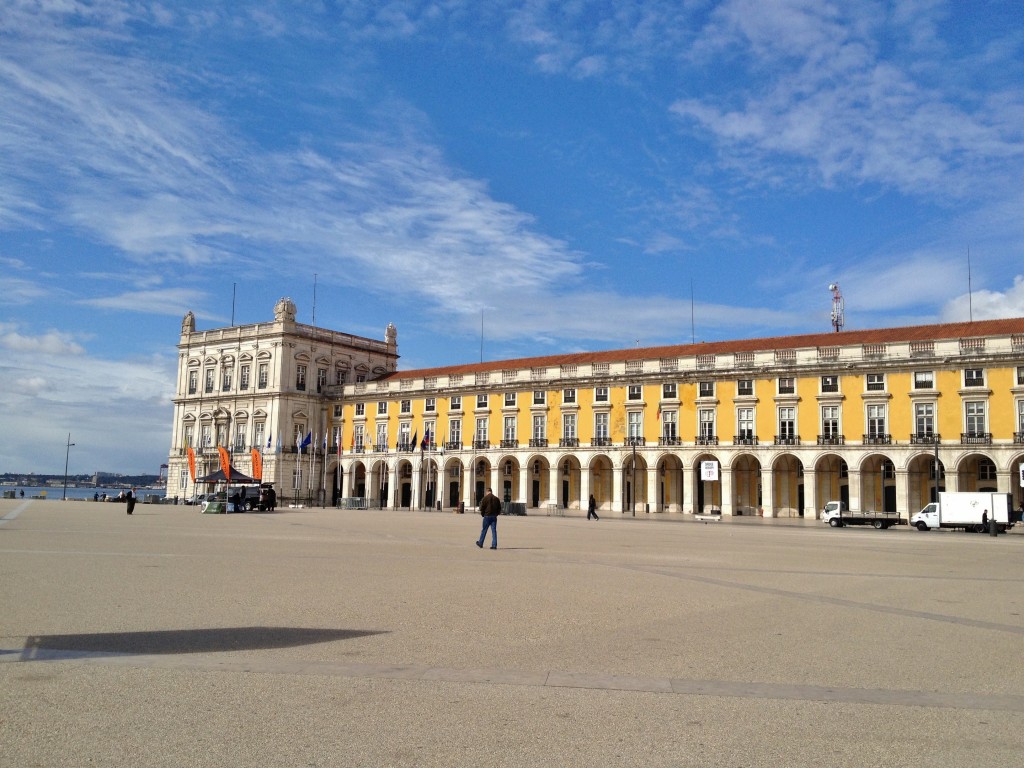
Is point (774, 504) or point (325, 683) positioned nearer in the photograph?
point (325, 683)

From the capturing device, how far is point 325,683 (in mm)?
7230

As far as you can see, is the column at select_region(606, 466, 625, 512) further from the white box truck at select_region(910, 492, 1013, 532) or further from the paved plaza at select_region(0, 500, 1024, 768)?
the paved plaza at select_region(0, 500, 1024, 768)

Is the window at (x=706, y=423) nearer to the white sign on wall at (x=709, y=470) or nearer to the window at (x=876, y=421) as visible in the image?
the white sign on wall at (x=709, y=470)

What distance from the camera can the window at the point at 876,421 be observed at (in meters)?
56.2

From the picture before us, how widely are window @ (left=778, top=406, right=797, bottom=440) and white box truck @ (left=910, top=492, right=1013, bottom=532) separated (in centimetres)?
1280

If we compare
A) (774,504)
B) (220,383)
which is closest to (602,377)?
(774,504)

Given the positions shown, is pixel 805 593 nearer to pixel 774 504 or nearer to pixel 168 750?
pixel 168 750

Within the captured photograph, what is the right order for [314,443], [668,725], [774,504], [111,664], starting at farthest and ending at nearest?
[314,443] → [774,504] → [111,664] → [668,725]

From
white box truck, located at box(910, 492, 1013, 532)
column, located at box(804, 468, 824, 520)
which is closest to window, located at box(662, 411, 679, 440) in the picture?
column, located at box(804, 468, 824, 520)

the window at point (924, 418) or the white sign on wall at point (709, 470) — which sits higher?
the window at point (924, 418)

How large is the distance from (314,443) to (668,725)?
266ft

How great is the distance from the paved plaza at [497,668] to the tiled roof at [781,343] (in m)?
45.4

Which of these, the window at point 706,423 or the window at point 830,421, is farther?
the window at point 706,423

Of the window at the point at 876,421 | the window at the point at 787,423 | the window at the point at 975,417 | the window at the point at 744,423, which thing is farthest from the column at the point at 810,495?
the window at the point at 975,417
